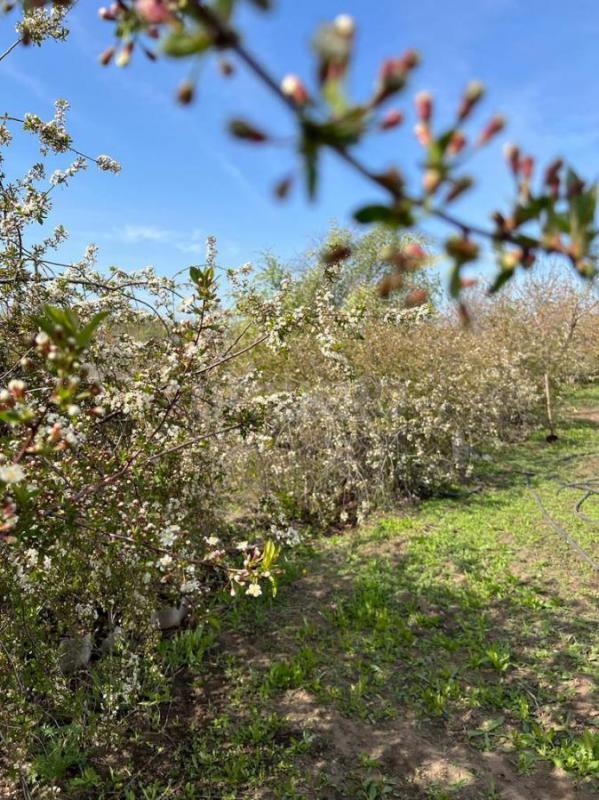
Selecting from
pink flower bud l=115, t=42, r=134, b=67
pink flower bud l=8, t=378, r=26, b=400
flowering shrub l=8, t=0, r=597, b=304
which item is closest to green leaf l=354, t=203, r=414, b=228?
flowering shrub l=8, t=0, r=597, b=304

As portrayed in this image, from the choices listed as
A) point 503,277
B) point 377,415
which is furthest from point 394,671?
point 377,415

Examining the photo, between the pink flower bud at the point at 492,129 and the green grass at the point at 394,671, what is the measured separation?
361 centimetres

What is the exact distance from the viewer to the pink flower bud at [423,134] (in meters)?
0.59

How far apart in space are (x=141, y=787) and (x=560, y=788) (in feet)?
7.91

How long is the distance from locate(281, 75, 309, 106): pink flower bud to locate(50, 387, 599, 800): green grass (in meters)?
3.65

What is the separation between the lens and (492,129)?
0.58 metres

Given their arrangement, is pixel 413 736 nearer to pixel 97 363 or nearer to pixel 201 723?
pixel 201 723

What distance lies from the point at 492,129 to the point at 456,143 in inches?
1.6

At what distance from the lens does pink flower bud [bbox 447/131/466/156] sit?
58 centimetres

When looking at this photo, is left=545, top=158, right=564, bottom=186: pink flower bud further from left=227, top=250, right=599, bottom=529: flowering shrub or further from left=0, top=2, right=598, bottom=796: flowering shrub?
left=227, top=250, right=599, bottom=529: flowering shrub

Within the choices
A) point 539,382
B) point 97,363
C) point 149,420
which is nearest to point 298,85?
point 149,420

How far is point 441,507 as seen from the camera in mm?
7656

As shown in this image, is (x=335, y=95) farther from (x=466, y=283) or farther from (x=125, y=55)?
(x=125, y=55)

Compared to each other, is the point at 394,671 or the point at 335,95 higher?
the point at 335,95
